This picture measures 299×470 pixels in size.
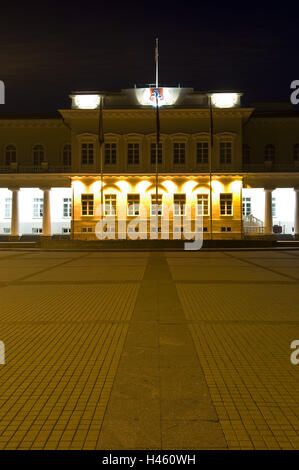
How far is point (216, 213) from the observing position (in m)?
39.3

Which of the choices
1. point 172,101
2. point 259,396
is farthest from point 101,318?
point 172,101

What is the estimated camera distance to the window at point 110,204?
39.8 metres

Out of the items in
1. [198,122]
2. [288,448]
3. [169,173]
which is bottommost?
[288,448]

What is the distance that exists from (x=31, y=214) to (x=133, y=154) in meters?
13.3

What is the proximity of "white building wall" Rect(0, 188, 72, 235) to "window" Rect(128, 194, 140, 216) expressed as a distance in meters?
7.99

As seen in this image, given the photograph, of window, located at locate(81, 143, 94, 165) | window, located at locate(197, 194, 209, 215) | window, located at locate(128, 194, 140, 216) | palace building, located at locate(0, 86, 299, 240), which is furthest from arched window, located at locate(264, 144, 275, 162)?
window, located at locate(81, 143, 94, 165)

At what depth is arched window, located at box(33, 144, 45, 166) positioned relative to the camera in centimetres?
4428

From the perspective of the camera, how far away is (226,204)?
129 ft

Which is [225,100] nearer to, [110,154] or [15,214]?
[110,154]

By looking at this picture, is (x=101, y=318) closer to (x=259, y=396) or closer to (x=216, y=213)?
(x=259, y=396)

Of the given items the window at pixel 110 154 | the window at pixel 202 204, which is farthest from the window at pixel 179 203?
the window at pixel 110 154

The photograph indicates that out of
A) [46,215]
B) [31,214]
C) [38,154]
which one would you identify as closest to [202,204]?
[46,215]

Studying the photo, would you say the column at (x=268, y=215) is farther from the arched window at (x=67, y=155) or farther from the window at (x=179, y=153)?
the arched window at (x=67, y=155)

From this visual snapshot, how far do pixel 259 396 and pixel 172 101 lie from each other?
37658 mm
